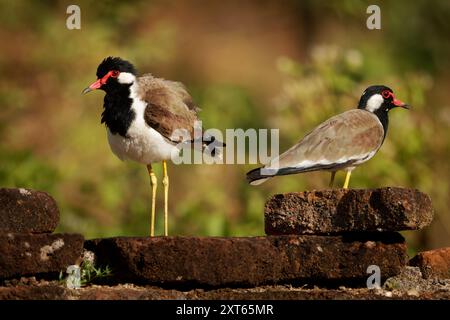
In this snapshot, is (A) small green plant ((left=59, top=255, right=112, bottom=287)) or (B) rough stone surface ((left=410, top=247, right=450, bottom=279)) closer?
(A) small green plant ((left=59, top=255, right=112, bottom=287))

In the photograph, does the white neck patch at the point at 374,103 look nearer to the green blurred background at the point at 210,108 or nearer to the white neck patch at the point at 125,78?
the white neck patch at the point at 125,78

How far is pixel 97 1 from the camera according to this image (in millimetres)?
15039

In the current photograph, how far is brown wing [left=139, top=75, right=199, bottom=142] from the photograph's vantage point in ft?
21.9

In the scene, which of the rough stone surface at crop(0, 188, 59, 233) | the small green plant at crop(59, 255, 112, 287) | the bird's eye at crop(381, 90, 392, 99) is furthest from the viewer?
the bird's eye at crop(381, 90, 392, 99)

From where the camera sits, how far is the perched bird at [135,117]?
260 inches

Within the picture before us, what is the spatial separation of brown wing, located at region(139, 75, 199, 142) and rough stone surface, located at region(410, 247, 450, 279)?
1.85 meters

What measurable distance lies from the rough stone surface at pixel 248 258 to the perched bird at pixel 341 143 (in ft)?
2.57

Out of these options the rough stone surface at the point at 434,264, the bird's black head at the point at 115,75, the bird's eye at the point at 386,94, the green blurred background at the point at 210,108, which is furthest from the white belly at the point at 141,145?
the green blurred background at the point at 210,108

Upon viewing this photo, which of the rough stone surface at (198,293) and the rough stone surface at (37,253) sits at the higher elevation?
the rough stone surface at (37,253)

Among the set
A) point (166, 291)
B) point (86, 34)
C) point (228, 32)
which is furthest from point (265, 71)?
point (166, 291)

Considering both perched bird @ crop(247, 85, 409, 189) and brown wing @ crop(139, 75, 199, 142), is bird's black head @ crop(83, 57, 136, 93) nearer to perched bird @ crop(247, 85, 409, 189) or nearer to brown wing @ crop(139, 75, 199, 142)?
brown wing @ crop(139, 75, 199, 142)

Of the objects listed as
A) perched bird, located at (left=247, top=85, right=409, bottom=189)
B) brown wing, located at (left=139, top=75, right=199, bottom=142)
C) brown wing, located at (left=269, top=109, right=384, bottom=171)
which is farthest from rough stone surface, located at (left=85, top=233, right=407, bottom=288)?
brown wing, located at (left=139, top=75, right=199, bottom=142)

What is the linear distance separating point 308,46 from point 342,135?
1179 centimetres

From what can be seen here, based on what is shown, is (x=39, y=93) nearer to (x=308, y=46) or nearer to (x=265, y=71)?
(x=308, y=46)
